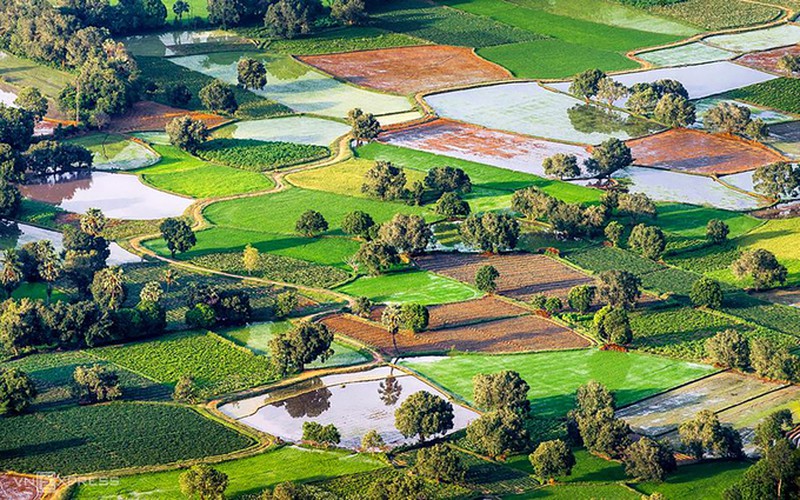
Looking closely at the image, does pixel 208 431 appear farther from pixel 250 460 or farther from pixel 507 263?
pixel 507 263

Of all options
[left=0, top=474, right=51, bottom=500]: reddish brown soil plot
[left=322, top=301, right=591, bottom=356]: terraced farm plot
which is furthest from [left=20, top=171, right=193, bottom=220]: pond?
[left=0, top=474, right=51, bottom=500]: reddish brown soil plot

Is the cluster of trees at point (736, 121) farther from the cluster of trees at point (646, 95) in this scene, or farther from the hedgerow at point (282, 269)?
the hedgerow at point (282, 269)

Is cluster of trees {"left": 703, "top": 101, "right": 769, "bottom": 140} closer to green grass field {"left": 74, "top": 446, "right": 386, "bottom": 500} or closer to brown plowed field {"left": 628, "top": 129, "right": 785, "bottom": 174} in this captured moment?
brown plowed field {"left": 628, "top": 129, "right": 785, "bottom": 174}

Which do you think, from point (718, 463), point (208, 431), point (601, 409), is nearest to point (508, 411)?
point (601, 409)

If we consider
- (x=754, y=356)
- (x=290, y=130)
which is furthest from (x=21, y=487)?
(x=290, y=130)

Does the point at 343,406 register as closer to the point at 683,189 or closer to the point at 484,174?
the point at 484,174
